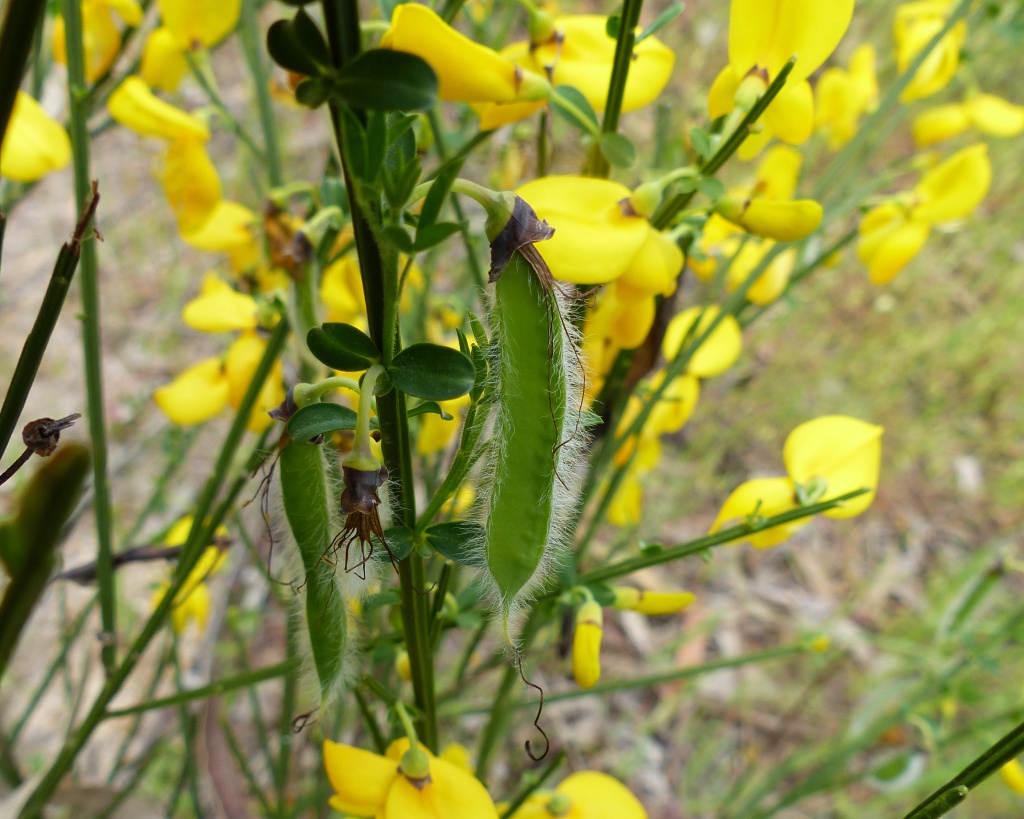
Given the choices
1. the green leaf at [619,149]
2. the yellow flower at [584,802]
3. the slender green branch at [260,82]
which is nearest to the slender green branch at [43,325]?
the green leaf at [619,149]

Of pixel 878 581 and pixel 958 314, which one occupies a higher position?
pixel 958 314

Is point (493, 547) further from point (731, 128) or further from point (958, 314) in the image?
point (958, 314)

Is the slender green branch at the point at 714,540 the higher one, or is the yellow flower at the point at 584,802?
the slender green branch at the point at 714,540

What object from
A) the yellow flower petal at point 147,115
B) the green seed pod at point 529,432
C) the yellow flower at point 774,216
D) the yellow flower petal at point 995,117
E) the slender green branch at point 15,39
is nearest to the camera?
the slender green branch at point 15,39

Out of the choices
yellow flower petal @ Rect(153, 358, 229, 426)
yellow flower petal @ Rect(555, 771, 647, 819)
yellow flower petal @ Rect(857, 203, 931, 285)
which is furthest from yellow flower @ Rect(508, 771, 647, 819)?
yellow flower petal @ Rect(857, 203, 931, 285)

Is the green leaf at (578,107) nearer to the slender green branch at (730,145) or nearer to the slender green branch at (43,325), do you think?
the slender green branch at (730,145)

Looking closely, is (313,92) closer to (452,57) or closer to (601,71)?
(452,57)

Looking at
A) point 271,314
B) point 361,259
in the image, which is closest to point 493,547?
point 361,259
